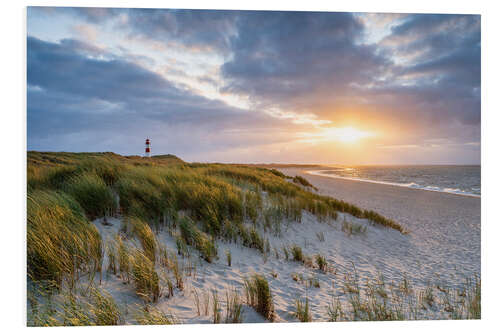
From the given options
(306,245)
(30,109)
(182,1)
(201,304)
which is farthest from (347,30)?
(30,109)

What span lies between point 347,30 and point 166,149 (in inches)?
200

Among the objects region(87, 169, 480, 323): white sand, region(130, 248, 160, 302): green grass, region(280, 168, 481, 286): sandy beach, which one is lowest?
region(280, 168, 481, 286): sandy beach

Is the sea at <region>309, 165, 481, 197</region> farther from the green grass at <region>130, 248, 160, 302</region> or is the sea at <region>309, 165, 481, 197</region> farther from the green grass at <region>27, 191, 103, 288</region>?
the green grass at <region>27, 191, 103, 288</region>

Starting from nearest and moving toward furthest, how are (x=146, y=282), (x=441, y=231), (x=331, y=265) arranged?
(x=146, y=282)
(x=331, y=265)
(x=441, y=231)

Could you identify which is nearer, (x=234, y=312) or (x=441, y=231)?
(x=234, y=312)

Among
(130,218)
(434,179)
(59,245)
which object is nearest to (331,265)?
(130,218)

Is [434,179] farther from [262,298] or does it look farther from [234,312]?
[234,312]

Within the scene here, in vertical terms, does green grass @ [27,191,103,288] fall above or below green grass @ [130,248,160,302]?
above

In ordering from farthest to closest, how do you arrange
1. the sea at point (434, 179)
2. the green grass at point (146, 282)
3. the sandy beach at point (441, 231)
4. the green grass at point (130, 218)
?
1. the sea at point (434, 179)
2. the sandy beach at point (441, 231)
3. the green grass at point (130, 218)
4. the green grass at point (146, 282)

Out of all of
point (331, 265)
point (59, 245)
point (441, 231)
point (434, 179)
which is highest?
point (59, 245)

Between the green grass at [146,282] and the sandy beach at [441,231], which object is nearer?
the green grass at [146,282]

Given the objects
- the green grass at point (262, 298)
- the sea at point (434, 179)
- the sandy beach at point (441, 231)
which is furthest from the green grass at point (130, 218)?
the sea at point (434, 179)

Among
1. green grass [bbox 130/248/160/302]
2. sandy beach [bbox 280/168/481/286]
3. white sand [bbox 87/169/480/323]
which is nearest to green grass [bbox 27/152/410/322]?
green grass [bbox 130/248/160/302]

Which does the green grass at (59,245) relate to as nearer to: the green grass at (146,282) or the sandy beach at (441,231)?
the green grass at (146,282)
